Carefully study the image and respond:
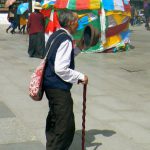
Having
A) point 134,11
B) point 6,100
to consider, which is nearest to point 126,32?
point 6,100

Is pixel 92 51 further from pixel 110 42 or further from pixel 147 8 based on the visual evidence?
pixel 147 8

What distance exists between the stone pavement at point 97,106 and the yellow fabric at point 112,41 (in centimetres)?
170

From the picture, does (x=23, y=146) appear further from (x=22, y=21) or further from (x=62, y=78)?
(x=22, y=21)

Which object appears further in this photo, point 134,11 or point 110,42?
point 134,11

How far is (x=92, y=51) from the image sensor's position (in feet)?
55.2

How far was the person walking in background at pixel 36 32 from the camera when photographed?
14.9 metres

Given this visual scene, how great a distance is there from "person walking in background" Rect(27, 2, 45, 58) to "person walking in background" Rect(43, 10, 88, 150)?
388 inches

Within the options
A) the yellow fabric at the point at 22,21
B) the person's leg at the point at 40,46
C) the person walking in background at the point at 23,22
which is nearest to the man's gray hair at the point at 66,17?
the person's leg at the point at 40,46

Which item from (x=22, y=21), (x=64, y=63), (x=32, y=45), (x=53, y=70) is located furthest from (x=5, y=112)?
(x=22, y=21)

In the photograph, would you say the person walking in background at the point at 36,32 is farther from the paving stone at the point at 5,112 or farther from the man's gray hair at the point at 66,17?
the man's gray hair at the point at 66,17

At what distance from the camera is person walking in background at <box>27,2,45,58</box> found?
49.0 feet

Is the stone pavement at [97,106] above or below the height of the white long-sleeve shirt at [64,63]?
below

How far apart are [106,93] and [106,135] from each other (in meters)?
3.11

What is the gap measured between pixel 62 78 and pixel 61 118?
1.60 feet
